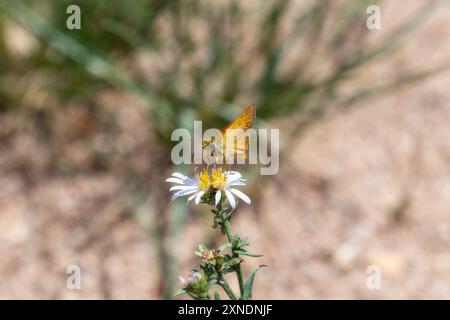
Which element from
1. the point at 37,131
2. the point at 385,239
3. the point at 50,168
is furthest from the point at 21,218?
the point at 385,239

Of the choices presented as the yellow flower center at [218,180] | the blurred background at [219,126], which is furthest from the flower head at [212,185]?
the blurred background at [219,126]

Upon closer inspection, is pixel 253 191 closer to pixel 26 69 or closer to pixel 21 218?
pixel 21 218

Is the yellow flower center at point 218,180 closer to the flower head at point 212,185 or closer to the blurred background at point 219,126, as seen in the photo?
the flower head at point 212,185

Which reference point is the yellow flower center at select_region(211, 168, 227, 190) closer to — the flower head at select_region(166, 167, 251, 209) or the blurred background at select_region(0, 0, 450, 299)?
the flower head at select_region(166, 167, 251, 209)

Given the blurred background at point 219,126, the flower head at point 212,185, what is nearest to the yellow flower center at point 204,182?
the flower head at point 212,185

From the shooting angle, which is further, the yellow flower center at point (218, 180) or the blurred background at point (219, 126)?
the blurred background at point (219, 126)

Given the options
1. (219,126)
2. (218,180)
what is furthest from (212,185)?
(219,126)

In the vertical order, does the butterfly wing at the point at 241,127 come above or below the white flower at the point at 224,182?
above
